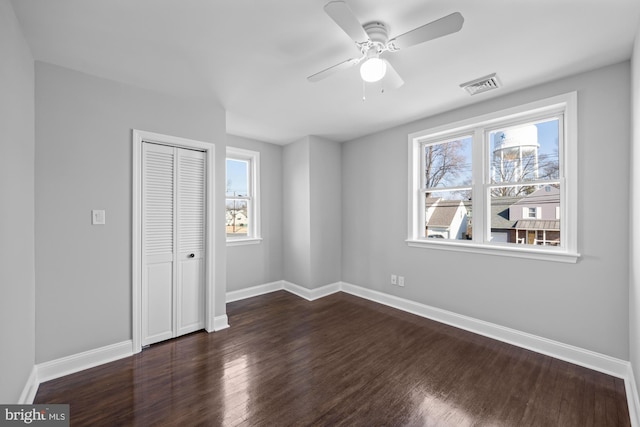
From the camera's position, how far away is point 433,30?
62.3 inches

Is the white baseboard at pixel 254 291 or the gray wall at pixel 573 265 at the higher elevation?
the gray wall at pixel 573 265

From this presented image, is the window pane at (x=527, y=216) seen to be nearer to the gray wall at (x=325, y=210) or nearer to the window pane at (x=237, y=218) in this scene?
the gray wall at (x=325, y=210)

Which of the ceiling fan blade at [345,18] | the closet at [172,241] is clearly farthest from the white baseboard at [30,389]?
the ceiling fan blade at [345,18]

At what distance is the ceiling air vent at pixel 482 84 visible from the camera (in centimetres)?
253

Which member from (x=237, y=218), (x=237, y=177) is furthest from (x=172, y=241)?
(x=237, y=177)

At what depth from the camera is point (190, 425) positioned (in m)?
1.79

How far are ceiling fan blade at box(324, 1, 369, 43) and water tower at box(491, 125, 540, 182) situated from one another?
2.22 m

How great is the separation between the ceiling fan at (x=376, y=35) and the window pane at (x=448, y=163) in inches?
64.8

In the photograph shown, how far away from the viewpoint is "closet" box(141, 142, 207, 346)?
281 centimetres

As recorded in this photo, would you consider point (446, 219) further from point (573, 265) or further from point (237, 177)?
point (237, 177)

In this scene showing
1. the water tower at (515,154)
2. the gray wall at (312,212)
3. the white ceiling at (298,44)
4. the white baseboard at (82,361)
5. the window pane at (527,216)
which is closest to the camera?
the white ceiling at (298,44)

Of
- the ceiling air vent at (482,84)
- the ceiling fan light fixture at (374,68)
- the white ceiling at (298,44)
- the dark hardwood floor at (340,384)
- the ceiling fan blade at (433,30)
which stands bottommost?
the dark hardwood floor at (340,384)

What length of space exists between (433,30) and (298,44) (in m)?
0.94

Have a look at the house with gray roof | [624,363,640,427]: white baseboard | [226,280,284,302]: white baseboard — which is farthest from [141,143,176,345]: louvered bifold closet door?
[624,363,640,427]: white baseboard
